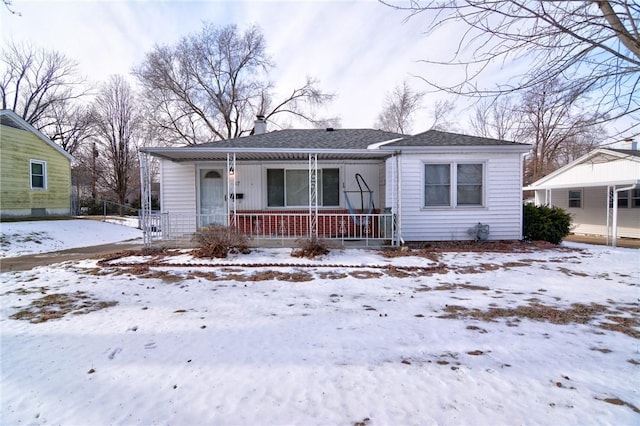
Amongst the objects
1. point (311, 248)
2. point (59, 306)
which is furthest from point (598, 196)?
point (59, 306)

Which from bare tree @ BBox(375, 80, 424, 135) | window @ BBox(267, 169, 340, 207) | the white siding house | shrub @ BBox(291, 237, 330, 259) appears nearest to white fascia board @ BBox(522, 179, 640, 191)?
the white siding house

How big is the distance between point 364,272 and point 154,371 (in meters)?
4.38

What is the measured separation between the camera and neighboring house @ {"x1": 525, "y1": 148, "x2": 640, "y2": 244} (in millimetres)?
13609

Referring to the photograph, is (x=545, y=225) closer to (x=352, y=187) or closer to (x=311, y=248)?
(x=352, y=187)

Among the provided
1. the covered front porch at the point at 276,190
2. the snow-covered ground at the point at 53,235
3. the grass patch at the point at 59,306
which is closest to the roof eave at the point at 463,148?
the covered front porch at the point at 276,190

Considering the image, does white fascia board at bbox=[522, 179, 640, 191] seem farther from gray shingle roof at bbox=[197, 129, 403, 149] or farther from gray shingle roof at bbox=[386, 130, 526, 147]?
gray shingle roof at bbox=[197, 129, 403, 149]

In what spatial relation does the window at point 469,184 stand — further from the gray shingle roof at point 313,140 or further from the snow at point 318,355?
the snow at point 318,355

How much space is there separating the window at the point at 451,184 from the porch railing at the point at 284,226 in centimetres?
160

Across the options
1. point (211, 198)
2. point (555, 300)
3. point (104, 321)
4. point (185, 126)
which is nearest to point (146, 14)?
point (211, 198)

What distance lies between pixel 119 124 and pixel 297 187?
2249 centimetres

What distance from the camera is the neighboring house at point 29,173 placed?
13805mm

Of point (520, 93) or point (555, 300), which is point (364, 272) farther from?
point (520, 93)

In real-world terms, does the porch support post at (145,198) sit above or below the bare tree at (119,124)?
below

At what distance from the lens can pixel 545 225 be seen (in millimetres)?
10242
